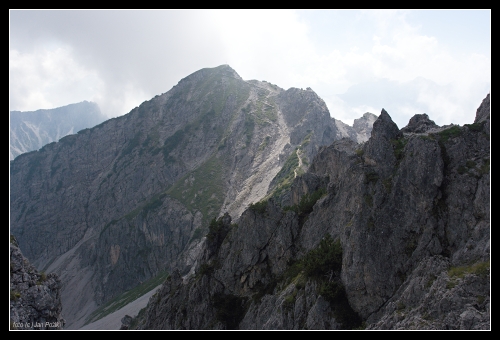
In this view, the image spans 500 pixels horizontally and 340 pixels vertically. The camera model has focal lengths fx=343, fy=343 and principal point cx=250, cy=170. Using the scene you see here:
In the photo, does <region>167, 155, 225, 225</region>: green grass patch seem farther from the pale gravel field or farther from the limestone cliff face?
the limestone cliff face

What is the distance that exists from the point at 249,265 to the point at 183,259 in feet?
321

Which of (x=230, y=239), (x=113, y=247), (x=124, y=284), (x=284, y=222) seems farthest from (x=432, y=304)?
(x=113, y=247)

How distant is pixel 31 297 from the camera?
30.1 meters

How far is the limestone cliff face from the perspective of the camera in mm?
29320

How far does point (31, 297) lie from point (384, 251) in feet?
116

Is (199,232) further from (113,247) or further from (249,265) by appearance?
(249,265)

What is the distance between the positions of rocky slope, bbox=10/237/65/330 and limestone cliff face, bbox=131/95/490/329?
23869 millimetres

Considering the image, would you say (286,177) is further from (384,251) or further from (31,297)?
(31,297)

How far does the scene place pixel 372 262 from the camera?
38.0 m

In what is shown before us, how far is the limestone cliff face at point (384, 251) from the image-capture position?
29320mm

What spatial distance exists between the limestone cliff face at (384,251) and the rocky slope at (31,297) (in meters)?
23.9

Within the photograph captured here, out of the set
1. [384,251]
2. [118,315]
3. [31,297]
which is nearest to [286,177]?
[118,315]

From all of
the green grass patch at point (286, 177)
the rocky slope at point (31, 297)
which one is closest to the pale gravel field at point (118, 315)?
the green grass patch at point (286, 177)

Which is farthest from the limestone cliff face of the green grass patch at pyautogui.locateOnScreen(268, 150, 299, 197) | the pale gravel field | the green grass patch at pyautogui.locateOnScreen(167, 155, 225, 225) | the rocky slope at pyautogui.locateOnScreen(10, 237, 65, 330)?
the green grass patch at pyautogui.locateOnScreen(167, 155, 225, 225)
